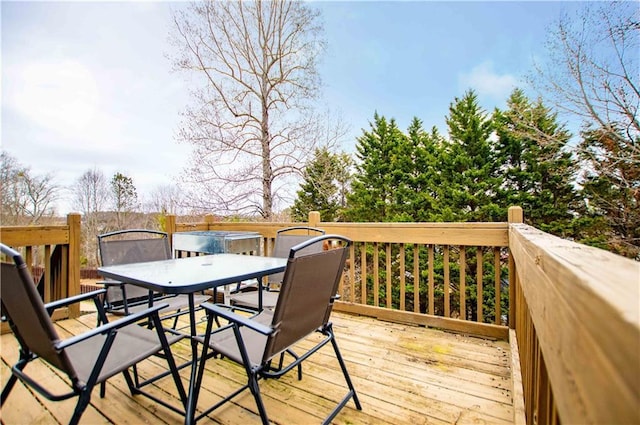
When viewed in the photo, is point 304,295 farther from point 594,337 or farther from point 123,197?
point 123,197

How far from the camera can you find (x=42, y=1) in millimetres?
4555

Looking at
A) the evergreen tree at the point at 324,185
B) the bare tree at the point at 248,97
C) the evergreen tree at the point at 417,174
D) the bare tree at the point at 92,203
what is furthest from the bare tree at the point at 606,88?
the bare tree at the point at 92,203

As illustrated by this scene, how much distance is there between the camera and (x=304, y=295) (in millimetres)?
1564

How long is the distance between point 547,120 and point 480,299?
28.9 ft

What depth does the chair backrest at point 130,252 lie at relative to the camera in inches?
94.7

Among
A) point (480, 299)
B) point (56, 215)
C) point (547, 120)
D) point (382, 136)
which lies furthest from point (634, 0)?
point (56, 215)

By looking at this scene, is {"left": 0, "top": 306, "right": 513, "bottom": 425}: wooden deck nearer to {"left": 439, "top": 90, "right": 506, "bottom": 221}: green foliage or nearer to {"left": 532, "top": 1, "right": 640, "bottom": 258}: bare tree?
{"left": 532, "top": 1, "right": 640, "bottom": 258}: bare tree

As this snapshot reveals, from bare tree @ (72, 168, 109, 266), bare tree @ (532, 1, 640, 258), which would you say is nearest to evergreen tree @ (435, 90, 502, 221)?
bare tree @ (532, 1, 640, 258)

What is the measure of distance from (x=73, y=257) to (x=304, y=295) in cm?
309

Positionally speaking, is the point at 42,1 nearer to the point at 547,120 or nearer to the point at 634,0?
the point at 634,0

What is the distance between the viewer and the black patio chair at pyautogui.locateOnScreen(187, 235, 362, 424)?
56.3 inches

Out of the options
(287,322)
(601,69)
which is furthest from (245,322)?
(601,69)

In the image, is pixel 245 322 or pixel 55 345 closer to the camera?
pixel 55 345

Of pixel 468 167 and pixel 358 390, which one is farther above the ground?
pixel 468 167
